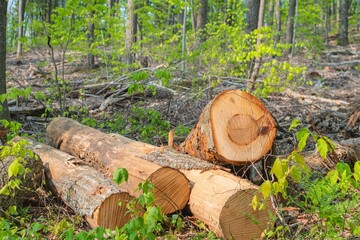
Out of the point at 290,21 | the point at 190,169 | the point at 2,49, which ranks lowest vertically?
the point at 190,169

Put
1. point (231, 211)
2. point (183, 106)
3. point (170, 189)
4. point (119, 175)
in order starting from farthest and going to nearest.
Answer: point (183, 106)
point (170, 189)
point (231, 211)
point (119, 175)

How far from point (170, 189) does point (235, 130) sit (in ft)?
3.26

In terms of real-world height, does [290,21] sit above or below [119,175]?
above

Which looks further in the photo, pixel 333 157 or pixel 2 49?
pixel 2 49

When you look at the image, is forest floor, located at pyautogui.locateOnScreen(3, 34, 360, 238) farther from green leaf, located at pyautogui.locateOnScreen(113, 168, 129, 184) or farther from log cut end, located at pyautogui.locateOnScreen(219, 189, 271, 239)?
green leaf, located at pyautogui.locateOnScreen(113, 168, 129, 184)

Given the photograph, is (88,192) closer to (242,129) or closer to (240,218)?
(240,218)

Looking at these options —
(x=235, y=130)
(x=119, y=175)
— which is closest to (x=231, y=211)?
(x=235, y=130)

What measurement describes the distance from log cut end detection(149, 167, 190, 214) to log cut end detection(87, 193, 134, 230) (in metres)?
0.32

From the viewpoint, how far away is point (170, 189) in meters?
4.19

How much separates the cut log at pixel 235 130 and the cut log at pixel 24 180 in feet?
5.95

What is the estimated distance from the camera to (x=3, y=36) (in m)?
6.50

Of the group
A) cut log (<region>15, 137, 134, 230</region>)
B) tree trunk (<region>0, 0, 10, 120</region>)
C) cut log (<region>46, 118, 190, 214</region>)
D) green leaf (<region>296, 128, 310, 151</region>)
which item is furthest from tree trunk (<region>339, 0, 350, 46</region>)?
green leaf (<region>296, 128, 310, 151</region>)

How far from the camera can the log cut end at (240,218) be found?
3.79 meters

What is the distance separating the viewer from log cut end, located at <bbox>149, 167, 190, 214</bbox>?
13.6ft
